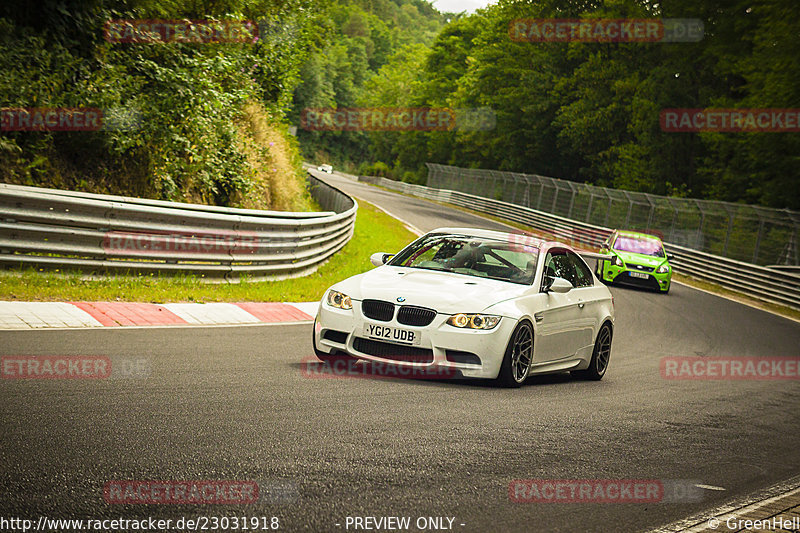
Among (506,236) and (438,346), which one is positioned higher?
(506,236)

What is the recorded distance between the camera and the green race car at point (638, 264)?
81.4 ft

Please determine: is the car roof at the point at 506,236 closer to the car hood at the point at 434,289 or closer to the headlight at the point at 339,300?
the car hood at the point at 434,289

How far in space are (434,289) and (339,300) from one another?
90cm

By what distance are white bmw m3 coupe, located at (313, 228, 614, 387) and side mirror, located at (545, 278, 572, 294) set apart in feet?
0.04

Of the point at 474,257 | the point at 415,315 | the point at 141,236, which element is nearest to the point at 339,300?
the point at 415,315

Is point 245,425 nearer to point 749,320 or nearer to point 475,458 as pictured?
point 475,458

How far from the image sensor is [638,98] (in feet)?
172

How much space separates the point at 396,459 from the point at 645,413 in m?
3.82

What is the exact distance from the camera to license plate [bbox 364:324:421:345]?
7.88 metres

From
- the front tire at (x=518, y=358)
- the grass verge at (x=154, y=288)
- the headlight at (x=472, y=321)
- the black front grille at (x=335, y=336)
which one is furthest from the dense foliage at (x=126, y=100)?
the front tire at (x=518, y=358)

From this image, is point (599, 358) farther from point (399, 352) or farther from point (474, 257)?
point (399, 352)

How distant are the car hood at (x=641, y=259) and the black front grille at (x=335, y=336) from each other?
59.1 ft


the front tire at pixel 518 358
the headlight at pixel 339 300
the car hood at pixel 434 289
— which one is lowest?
the front tire at pixel 518 358

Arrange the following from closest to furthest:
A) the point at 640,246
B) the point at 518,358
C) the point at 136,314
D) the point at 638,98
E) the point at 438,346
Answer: the point at 438,346, the point at 518,358, the point at 136,314, the point at 640,246, the point at 638,98
